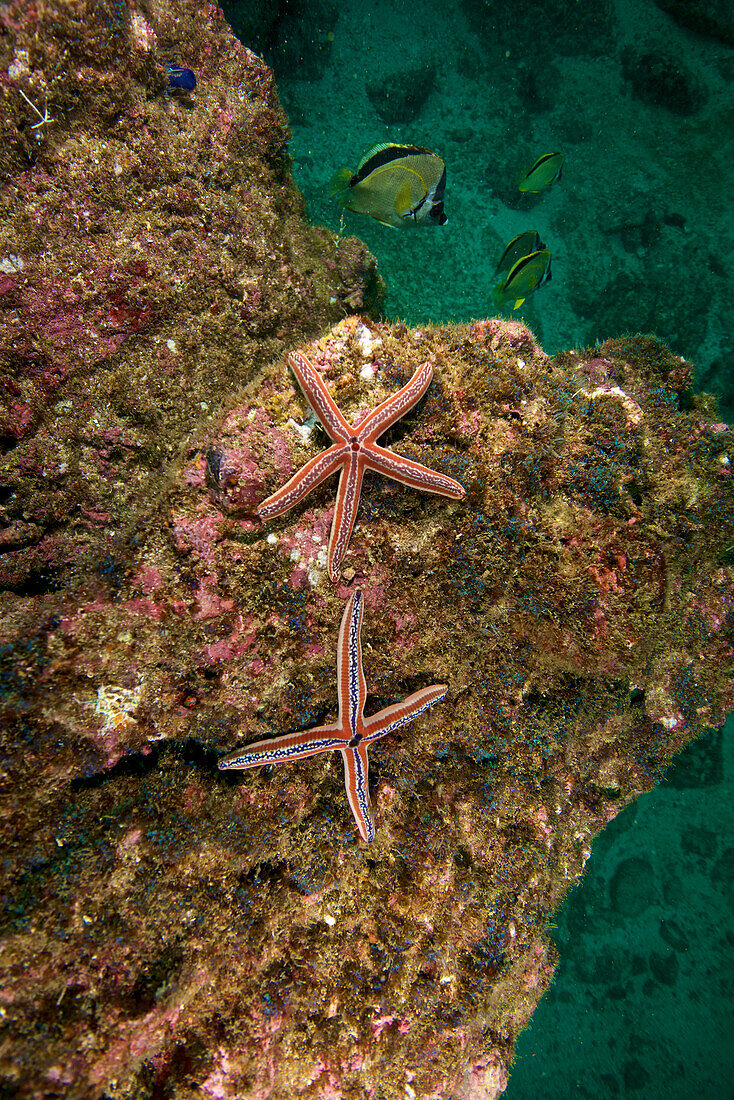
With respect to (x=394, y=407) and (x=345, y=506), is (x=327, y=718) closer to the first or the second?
(x=345, y=506)

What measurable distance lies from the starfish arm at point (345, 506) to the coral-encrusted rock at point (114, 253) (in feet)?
4.93

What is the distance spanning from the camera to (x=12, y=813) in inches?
103

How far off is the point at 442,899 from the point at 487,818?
0.68 m

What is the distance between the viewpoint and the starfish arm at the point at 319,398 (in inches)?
110

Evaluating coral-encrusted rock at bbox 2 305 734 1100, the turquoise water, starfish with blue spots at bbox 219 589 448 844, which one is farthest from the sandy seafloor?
starfish with blue spots at bbox 219 589 448 844

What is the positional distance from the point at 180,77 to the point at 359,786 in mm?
5739

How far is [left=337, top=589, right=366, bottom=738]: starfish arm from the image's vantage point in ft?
9.82

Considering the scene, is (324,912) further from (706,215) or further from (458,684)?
(706,215)

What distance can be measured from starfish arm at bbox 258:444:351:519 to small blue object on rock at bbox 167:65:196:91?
138 inches

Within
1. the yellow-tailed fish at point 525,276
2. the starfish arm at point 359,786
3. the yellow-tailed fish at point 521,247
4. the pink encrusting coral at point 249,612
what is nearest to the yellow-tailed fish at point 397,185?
the pink encrusting coral at point 249,612

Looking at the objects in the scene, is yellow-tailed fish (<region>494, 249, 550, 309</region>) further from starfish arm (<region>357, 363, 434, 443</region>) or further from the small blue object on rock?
the small blue object on rock

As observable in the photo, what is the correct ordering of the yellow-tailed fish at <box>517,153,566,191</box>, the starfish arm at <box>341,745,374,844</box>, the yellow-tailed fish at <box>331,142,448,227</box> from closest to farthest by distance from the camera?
the starfish arm at <box>341,745,374,844</box> → the yellow-tailed fish at <box>331,142,448,227</box> → the yellow-tailed fish at <box>517,153,566,191</box>

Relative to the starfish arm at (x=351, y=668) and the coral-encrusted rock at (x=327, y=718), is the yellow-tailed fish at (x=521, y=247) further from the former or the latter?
the starfish arm at (x=351, y=668)

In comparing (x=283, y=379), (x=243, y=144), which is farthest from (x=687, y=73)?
(x=283, y=379)
